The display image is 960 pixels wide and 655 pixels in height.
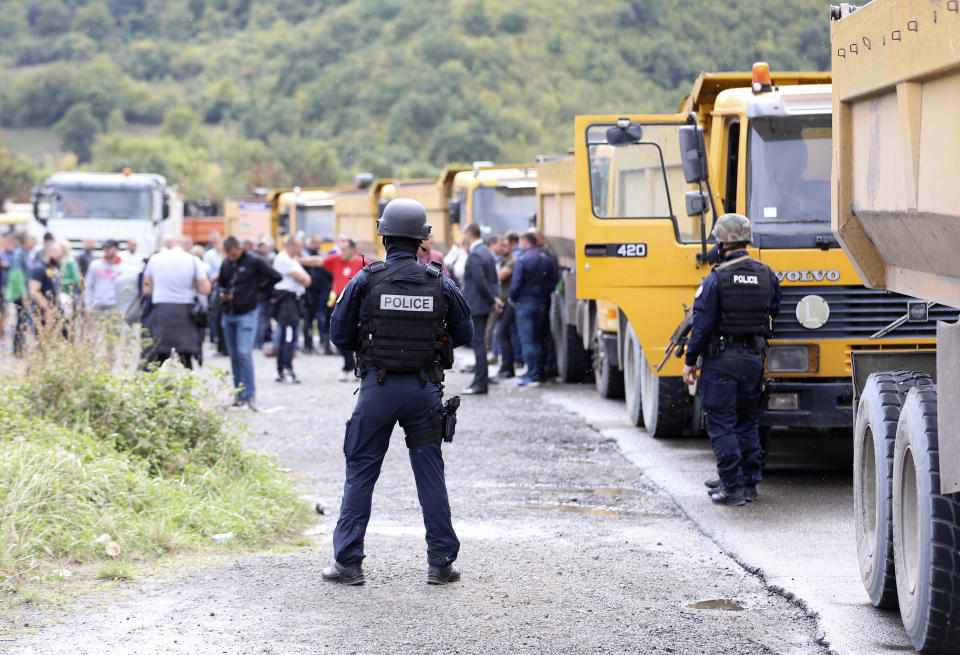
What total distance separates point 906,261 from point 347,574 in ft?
9.33

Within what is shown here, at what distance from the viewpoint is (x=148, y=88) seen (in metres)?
123

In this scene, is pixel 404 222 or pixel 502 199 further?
pixel 502 199

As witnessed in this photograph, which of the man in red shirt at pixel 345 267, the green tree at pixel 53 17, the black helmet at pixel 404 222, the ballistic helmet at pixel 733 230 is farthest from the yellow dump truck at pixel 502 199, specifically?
the green tree at pixel 53 17

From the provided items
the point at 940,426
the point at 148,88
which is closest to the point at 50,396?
the point at 940,426

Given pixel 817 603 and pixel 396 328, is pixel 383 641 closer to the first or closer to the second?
pixel 396 328

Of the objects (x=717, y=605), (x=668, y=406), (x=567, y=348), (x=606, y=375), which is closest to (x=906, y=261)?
(x=717, y=605)

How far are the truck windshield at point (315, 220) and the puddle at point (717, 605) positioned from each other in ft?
90.8

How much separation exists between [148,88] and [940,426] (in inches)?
4878

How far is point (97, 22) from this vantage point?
393 feet

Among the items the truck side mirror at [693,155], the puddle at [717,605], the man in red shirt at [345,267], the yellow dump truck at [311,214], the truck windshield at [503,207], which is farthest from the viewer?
the yellow dump truck at [311,214]

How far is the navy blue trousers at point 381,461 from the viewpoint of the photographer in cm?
643

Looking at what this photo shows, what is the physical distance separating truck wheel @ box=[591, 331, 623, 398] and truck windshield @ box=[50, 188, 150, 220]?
16729 mm

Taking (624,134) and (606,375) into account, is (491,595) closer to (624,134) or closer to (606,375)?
(624,134)

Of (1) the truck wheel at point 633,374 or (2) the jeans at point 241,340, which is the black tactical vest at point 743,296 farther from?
(2) the jeans at point 241,340
